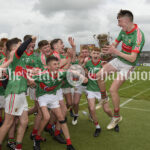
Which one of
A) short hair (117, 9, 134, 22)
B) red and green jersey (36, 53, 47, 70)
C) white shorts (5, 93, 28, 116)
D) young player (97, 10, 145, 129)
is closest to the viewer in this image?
white shorts (5, 93, 28, 116)

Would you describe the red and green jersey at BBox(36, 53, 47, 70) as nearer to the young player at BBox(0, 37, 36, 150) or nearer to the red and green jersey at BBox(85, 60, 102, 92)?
the young player at BBox(0, 37, 36, 150)

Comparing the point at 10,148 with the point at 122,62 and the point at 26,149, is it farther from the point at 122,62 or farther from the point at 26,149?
the point at 122,62

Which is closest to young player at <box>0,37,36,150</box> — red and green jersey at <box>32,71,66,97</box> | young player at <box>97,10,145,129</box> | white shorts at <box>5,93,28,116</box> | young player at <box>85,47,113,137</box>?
white shorts at <box>5,93,28,116</box>

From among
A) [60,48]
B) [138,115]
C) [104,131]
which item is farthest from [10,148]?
[138,115]

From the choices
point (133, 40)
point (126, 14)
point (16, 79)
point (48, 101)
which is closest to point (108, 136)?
point (48, 101)

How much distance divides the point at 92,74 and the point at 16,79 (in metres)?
2.08

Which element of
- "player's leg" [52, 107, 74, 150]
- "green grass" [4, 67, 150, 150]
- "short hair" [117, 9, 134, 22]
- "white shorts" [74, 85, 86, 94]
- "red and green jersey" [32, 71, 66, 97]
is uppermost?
"short hair" [117, 9, 134, 22]

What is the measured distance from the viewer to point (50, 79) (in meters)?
3.62

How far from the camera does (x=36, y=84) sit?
12.2 ft

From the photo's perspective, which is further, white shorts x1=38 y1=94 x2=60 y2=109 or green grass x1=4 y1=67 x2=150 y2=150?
green grass x1=4 y1=67 x2=150 y2=150

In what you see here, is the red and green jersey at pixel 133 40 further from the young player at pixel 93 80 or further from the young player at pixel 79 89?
the young player at pixel 79 89

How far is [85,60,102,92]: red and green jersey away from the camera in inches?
183

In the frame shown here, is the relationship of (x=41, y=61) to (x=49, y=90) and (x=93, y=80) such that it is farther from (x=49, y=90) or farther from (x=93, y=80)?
(x=93, y=80)

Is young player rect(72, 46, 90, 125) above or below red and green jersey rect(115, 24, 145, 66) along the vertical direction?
below
